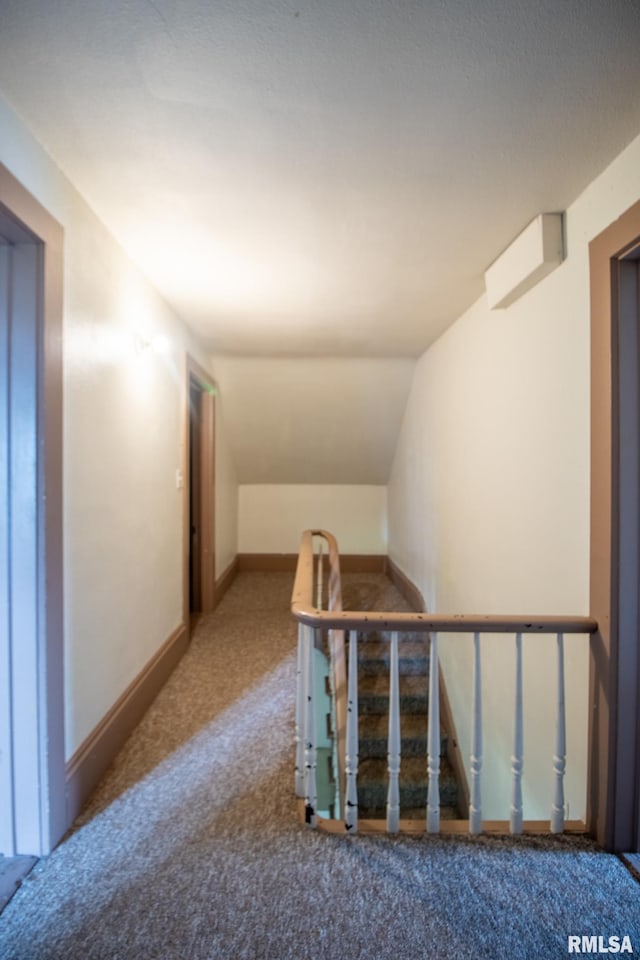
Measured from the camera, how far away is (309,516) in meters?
5.45

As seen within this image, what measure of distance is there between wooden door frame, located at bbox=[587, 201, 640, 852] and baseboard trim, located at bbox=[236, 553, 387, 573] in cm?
397

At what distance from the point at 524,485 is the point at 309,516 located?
145 inches

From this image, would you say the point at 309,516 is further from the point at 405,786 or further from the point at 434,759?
the point at 434,759

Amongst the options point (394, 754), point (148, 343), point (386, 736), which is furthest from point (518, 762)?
point (148, 343)

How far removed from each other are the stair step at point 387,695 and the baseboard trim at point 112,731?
1.40 metres

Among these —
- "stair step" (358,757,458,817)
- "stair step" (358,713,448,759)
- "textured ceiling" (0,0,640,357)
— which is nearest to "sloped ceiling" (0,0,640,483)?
"textured ceiling" (0,0,640,357)

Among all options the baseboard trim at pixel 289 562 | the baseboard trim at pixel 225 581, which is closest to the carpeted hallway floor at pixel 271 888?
the baseboard trim at pixel 225 581

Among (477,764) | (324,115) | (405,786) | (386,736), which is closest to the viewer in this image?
(324,115)

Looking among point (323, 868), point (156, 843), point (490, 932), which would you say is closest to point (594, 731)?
point (490, 932)

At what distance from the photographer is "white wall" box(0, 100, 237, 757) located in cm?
150

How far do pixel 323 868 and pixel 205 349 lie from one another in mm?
3243

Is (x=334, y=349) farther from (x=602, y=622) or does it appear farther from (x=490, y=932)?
(x=490, y=932)

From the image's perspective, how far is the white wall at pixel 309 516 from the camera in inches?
213

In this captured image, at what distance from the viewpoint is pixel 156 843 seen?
4.70ft
